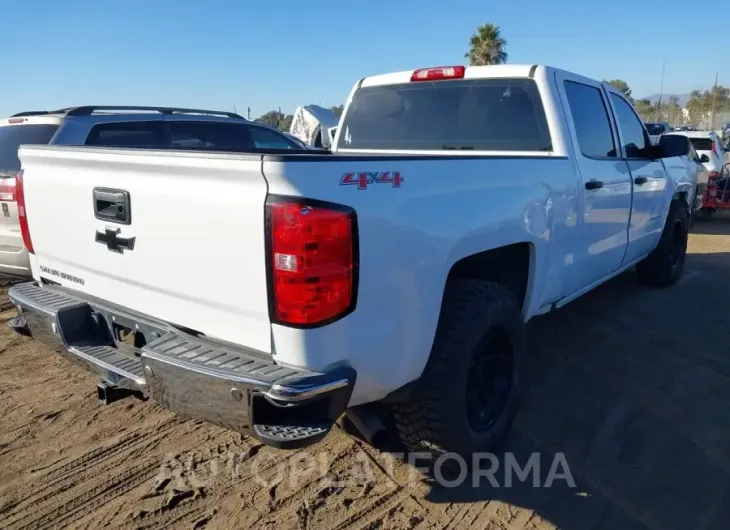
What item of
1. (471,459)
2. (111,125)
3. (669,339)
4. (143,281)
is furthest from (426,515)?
(111,125)

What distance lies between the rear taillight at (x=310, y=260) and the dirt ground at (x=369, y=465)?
3.55ft

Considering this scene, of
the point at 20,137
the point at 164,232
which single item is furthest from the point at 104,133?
the point at 164,232

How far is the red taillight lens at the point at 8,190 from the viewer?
5.11 metres

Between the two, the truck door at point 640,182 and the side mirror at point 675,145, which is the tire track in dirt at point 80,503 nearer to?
the truck door at point 640,182

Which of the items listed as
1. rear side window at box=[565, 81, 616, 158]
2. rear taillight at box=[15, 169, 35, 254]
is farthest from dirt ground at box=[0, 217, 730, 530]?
rear side window at box=[565, 81, 616, 158]

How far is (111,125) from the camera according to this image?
19.5ft

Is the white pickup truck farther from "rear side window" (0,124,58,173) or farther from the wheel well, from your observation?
"rear side window" (0,124,58,173)

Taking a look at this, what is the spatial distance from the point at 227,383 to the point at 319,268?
0.52 meters

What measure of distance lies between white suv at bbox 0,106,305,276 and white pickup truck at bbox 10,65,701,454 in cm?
180

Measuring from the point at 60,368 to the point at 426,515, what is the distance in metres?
2.97

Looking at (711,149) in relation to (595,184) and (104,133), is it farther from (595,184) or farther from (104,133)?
(104,133)

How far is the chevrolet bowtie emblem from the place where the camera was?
2533 millimetres

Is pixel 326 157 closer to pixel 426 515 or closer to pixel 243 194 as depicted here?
pixel 243 194

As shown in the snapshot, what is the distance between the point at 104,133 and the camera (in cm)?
590
